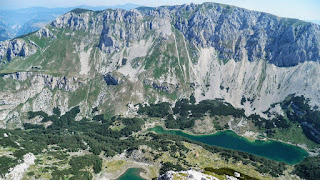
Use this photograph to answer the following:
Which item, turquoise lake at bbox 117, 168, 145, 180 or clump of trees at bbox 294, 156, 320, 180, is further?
clump of trees at bbox 294, 156, 320, 180

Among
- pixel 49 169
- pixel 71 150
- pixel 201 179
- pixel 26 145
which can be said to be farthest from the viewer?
pixel 71 150

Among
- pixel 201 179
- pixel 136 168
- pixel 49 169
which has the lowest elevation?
pixel 136 168

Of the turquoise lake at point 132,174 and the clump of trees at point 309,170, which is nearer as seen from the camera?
the turquoise lake at point 132,174

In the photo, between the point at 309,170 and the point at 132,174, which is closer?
the point at 132,174

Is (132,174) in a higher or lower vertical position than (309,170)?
lower

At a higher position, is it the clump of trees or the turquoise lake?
the clump of trees

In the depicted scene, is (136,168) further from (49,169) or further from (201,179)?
(201,179)

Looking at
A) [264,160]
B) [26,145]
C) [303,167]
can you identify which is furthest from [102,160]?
[303,167]

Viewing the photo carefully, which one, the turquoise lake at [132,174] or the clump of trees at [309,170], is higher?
the clump of trees at [309,170]
